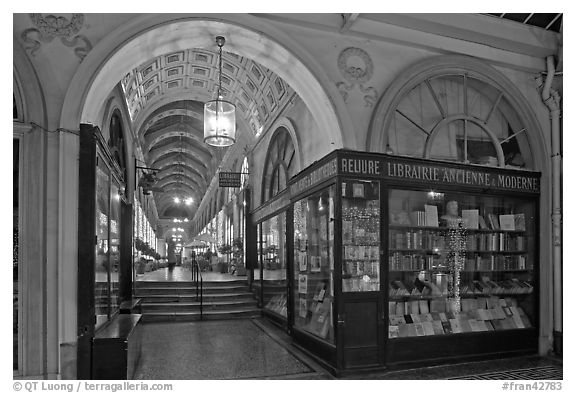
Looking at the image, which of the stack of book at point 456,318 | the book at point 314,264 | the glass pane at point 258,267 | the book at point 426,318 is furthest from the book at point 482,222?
the glass pane at point 258,267

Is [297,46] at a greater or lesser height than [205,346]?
greater

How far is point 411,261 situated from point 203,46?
4166 mm

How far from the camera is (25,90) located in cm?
526

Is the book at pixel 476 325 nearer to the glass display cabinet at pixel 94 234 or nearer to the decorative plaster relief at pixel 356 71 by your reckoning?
the decorative plaster relief at pixel 356 71

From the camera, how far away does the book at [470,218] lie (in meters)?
7.29

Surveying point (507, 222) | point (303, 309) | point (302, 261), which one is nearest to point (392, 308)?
point (303, 309)

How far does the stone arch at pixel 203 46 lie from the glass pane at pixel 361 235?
2.17 feet

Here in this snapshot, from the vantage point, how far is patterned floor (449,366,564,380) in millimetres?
6176

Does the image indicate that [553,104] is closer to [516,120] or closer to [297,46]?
[516,120]

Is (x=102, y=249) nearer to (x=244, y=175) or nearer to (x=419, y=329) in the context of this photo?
(x=419, y=329)

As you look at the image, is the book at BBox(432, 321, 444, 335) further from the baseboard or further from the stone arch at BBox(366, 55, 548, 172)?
the stone arch at BBox(366, 55, 548, 172)

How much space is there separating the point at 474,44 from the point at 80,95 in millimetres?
5406
